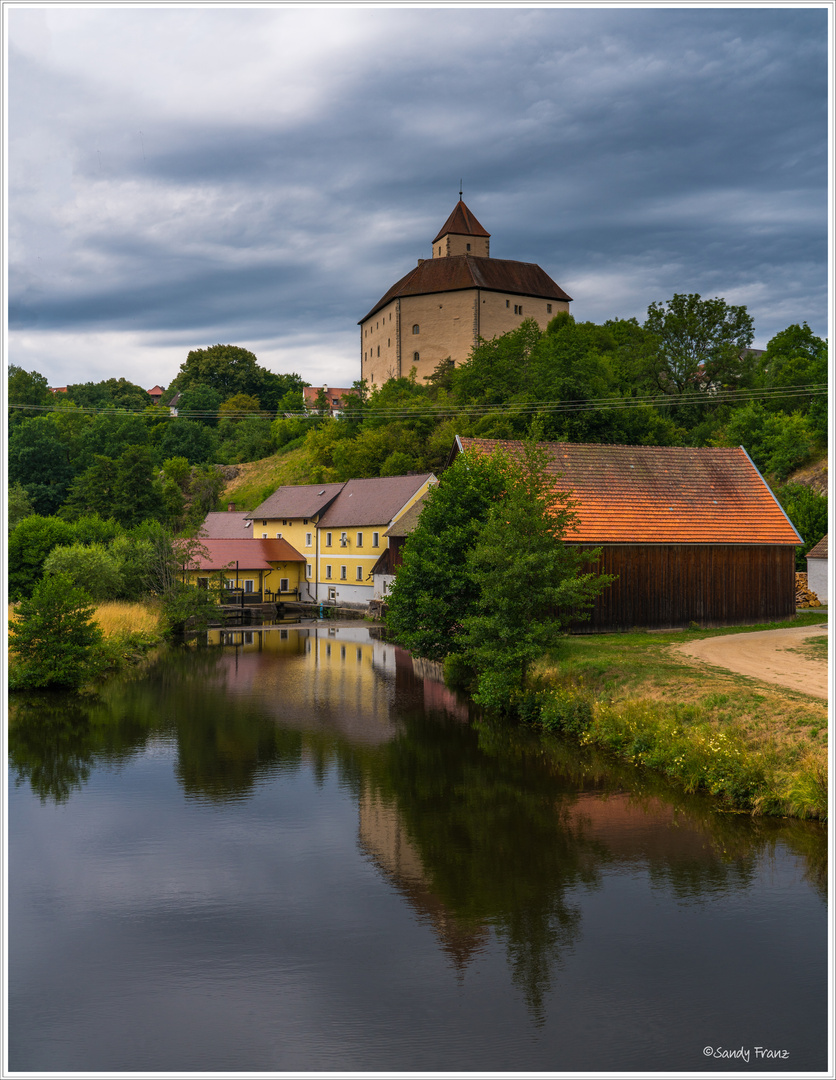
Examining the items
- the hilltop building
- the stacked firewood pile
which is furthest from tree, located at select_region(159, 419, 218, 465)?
the stacked firewood pile

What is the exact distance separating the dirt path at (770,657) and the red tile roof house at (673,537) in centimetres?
227

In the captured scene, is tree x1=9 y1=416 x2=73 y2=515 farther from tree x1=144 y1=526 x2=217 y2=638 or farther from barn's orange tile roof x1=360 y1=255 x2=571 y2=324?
barn's orange tile roof x1=360 y1=255 x2=571 y2=324

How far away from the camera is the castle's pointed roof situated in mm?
80938

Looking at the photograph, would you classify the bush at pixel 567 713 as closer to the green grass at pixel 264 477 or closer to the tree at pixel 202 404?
the green grass at pixel 264 477

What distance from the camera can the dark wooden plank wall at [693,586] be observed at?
89.1ft

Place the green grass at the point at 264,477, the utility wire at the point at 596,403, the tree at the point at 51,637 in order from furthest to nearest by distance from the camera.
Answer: the green grass at the point at 264,477 → the utility wire at the point at 596,403 → the tree at the point at 51,637

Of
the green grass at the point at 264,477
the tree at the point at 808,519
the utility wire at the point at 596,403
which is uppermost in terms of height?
the utility wire at the point at 596,403

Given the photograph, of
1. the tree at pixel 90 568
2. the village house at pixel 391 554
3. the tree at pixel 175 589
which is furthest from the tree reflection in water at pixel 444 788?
the village house at pixel 391 554

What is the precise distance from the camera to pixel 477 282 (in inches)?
2911

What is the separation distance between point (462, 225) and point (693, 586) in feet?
204

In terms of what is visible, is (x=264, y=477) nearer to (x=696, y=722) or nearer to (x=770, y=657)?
(x=770, y=657)

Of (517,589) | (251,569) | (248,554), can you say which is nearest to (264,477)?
(248,554)

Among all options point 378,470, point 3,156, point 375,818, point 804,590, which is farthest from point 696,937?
point 378,470

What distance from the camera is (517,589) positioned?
802 inches
